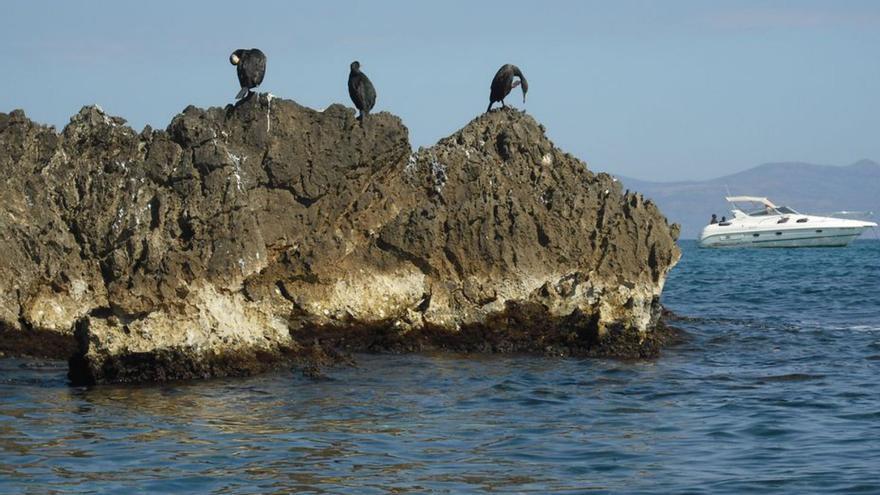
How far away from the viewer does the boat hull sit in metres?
73.2

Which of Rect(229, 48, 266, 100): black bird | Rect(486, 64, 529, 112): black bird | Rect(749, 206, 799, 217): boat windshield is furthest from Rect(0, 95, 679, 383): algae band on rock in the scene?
Rect(749, 206, 799, 217): boat windshield

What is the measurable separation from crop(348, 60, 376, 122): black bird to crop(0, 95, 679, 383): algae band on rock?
87 centimetres

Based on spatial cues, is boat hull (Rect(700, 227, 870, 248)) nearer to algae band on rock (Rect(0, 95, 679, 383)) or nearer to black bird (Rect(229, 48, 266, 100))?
algae band on rock (Rect(0, 95, 679, 383))

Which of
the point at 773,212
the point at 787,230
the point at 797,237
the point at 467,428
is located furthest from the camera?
the point at 773,212

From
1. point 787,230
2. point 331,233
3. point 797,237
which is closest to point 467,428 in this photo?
point 331,233

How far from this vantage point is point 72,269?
1716cm

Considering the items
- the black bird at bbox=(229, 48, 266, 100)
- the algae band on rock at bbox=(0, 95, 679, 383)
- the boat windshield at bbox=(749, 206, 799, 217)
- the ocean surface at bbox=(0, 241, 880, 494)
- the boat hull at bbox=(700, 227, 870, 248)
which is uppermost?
the boat windshield at bbox=(749, 206, 799, 217)

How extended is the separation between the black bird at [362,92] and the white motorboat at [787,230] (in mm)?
57866

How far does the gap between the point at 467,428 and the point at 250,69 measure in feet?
23.2

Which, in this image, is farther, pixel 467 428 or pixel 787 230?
pixel 787 230

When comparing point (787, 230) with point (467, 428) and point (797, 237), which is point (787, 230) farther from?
point (467, 428)

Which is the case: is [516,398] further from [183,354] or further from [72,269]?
[72,269]

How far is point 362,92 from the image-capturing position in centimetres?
1883

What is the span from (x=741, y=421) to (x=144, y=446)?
5735mm
